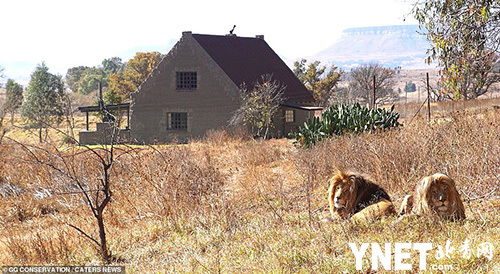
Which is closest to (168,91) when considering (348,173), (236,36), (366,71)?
(236,36)

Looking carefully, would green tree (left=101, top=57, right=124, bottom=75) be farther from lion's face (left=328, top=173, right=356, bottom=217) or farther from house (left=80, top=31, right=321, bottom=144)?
lion's face (left=328, top=173, right=356, bottom=217)

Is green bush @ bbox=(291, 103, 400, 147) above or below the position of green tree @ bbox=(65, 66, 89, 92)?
below

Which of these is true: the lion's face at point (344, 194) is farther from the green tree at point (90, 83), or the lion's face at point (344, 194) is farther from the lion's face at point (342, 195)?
the green tree at point (90, 83)

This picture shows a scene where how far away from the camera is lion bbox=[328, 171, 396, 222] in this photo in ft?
29.2

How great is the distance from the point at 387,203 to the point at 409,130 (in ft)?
22.7

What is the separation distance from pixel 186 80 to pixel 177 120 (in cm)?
248

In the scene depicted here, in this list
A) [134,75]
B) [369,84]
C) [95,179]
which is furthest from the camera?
[369,84]

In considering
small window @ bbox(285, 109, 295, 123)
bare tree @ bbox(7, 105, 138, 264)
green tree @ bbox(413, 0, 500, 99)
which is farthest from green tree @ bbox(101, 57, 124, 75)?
green tree @ bbox(413, 0, 500, 99)

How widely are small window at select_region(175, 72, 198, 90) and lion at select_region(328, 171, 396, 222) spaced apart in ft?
93.5

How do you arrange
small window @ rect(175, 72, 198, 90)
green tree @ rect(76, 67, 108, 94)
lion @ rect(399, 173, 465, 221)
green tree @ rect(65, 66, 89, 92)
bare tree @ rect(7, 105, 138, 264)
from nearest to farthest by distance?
lion @ rect(399, 173, 465, 221)
bare tree @ rect(7, 105, 138, 264)
small window @ rect(175, 72, 198, 90)
green tree @ rect(76, 67, 108, 94)
green tree @ rect(65, 66, 89, 92)

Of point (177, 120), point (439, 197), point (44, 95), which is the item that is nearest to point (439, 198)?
point (439, 197)

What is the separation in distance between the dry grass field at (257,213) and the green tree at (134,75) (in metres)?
45.8

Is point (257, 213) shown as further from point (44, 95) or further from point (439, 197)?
point (44, 95)

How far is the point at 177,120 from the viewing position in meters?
37.5
